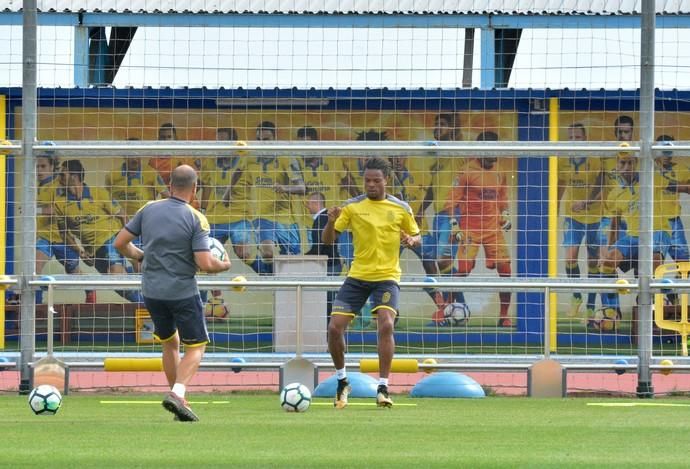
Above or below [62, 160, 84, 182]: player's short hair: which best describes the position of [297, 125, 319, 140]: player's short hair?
above

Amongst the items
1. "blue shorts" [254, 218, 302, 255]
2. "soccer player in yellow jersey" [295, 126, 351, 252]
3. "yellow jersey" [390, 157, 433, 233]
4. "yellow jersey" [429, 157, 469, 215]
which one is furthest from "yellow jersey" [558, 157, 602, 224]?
"blue shorts" [254, 218, 302, 255]

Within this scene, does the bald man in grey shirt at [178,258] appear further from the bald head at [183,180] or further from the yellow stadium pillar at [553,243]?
the yellow stadium pillar at [553,243]

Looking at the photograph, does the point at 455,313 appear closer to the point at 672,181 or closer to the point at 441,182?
the point at 441,182

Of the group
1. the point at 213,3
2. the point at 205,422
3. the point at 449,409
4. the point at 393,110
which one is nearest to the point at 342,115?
the point at 393,110

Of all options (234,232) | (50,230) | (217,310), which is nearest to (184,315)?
(217,310)

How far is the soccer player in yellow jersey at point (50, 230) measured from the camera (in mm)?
19734

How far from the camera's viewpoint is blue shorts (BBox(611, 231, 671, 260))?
19847mm

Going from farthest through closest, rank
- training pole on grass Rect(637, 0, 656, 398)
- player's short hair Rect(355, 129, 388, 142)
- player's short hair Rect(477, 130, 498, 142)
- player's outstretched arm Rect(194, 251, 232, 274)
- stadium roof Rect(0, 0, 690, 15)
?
player's short hair Rect(355, 129, 388, 142), player's short hair Rect(477, 130, 498, 142), stadium roof Rect(0, 0, 690, 15), training pole on grass Rect(637, 0, 656, 398), player's outstretched arm Rect(194, 251, 232, 274)

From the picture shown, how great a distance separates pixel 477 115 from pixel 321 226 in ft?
8.79

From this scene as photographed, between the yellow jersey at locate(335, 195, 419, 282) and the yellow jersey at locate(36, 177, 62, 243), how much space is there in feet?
26.8

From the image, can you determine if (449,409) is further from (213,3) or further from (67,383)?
(213,3)

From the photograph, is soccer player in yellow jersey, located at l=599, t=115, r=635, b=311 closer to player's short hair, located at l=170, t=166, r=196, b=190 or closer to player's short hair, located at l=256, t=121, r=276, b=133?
player's short hair, located at l=256, t=121, r=276, b=133

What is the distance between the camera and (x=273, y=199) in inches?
792

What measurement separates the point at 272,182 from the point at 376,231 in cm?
803
